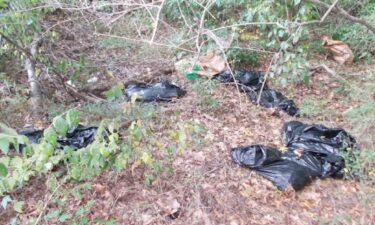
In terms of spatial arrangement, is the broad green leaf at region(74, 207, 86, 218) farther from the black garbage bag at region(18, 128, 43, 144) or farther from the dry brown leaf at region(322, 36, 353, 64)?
the dry brown leaf at region(322, 36, 353, 64)

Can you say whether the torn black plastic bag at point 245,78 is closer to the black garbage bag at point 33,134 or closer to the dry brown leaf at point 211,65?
the dry brown leaf at point 211,65

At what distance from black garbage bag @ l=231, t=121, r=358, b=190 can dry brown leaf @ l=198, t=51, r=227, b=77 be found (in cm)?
139

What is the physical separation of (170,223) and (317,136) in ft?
4.95

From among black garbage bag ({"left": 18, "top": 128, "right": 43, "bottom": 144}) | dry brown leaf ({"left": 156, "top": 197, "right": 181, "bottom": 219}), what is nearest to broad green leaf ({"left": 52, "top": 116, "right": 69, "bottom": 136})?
dry brown leaf ({"left": 156, "top": 197, "right": 181, "bottom": 219})

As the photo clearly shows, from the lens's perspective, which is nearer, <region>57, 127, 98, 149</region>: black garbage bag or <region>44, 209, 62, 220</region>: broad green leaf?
<region>44, 209, 62, 220</region>: broad green leaf

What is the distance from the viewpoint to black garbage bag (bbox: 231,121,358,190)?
2.43 metres

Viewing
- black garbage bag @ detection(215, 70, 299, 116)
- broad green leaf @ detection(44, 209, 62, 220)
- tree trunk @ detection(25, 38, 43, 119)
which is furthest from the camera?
black garbage bag @ detection(215, 70, 299, 116)

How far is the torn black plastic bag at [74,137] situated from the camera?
8.64ft

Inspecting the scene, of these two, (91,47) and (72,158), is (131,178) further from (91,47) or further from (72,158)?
(91,47)

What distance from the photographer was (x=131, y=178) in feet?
7.93

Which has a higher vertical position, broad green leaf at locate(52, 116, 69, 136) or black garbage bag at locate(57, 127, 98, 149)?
broad green leaf at locate(52, 116, 69, 136)

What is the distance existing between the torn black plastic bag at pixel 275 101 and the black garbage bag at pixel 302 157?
21.2 inches

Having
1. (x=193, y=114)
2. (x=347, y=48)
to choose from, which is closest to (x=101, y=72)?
(x=193, y=114)

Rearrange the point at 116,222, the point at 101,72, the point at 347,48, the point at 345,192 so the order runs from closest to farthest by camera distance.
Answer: the point at 116,222, the point at 345,192, the point at 101,72, the point at 347,48
